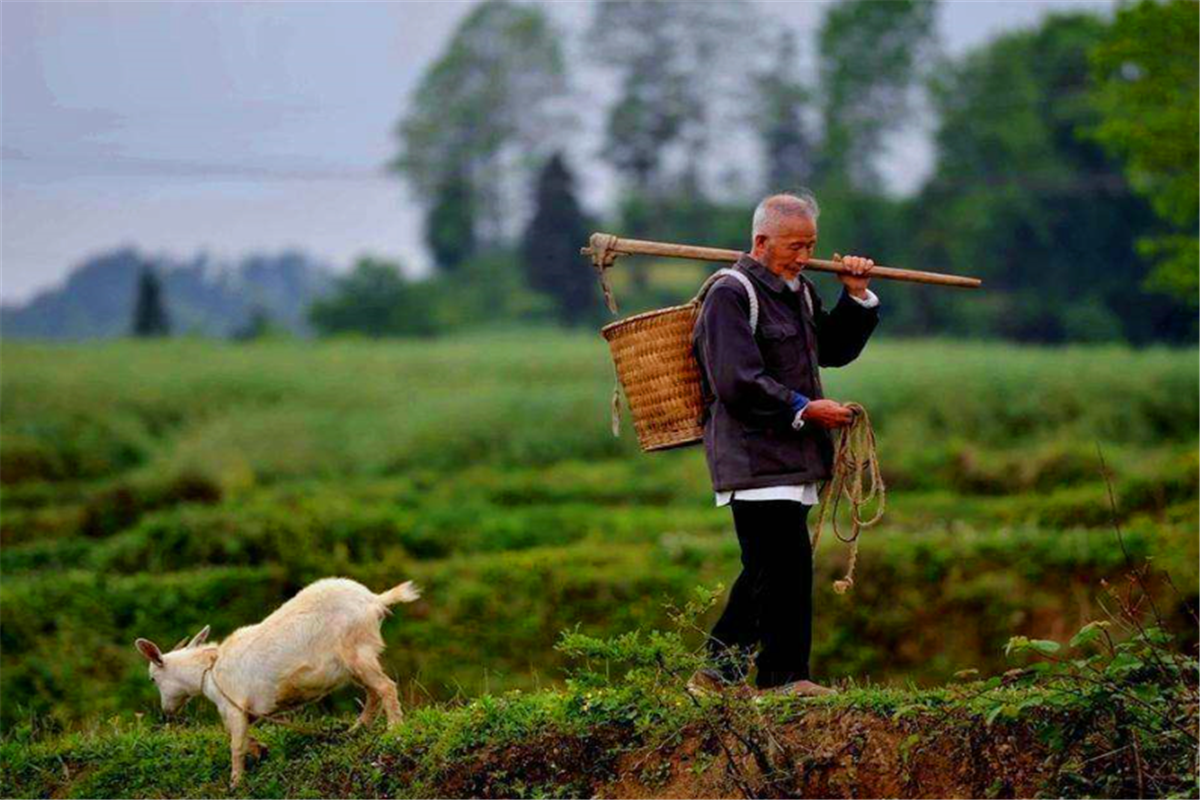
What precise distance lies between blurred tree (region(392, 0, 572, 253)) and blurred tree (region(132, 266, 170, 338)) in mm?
8079

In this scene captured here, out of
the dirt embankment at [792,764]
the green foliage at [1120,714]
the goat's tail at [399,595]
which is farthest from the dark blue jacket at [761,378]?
the goat's tail at [399,595]

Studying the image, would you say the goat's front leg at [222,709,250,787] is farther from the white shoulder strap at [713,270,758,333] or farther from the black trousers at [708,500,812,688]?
the white shoulder strap at [713,270,758,333]

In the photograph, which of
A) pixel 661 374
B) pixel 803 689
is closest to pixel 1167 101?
pixel 661 374

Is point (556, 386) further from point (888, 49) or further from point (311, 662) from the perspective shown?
point (311, 662)

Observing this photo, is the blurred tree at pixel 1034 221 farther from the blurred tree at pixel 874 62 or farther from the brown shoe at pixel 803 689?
the brown shoe at pixel 803 689

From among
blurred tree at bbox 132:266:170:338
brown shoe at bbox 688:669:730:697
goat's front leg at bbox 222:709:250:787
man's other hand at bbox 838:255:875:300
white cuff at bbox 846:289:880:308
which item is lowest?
blurred tree at bbox 132:266:170:338

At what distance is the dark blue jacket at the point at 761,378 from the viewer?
796 centimetres

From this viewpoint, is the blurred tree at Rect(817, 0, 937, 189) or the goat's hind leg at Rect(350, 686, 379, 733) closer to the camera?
the goat's hind leg at Rect(350, 686, 379, 733)

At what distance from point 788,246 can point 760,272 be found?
16cm

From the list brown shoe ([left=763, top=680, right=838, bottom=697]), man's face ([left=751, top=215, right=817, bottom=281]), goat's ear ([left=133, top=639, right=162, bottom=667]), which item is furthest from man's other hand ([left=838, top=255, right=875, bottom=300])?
goat's ear ([left=133, top=639, right=162, bottom=667])

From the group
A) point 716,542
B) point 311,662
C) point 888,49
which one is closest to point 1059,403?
point 716,542

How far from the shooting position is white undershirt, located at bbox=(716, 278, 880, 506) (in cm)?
802

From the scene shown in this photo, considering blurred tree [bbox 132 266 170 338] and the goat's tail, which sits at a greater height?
the goat's tail

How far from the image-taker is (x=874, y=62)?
60.7 metres
